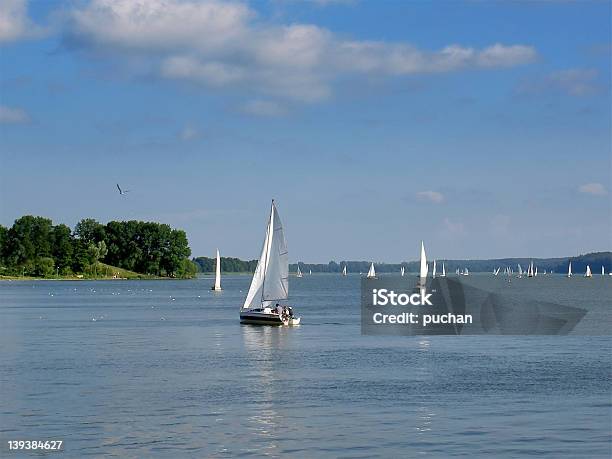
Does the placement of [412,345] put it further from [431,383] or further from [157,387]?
[157,387]

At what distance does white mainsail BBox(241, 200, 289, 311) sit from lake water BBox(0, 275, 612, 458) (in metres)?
8.77

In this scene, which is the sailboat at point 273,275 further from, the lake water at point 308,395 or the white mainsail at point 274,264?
the lake water at point 308,395

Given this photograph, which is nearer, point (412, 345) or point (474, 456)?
point (474, 456)

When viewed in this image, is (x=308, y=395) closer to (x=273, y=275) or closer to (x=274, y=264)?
(x=273, y=275)

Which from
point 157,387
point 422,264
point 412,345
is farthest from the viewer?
point 422,264

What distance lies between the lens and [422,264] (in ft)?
620

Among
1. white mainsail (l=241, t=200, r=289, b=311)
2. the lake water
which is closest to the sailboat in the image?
white mainsail (l=241, t=200, r=289, b=311)

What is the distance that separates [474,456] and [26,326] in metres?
81.3

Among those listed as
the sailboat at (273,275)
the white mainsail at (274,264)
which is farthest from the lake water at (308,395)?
the white mainsail at (274,264)

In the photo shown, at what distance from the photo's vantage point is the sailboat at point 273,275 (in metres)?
102

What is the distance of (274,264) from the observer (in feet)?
335

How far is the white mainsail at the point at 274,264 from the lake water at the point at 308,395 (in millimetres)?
8771

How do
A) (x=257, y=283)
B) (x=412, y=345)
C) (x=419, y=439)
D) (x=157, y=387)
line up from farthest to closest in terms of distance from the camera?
(x=257, y=283)
(x=412, y=345)
(x=157, y=387)
(x=419, y=439)

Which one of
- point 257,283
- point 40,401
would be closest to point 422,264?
point 257,283
